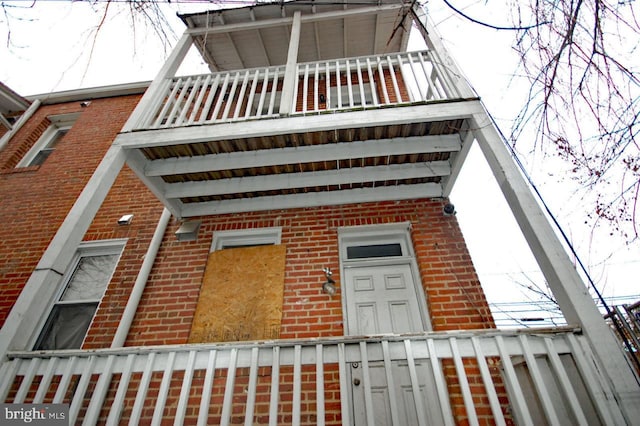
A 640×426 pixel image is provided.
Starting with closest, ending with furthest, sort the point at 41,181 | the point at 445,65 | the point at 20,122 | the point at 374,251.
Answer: the point at 445,65
the point at 374,251
the point at 41,181
the point at 20,122

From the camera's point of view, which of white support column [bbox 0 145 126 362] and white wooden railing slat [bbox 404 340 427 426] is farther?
white support column [bbox 0 145 126 362]

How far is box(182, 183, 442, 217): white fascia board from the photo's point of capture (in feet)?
12.3

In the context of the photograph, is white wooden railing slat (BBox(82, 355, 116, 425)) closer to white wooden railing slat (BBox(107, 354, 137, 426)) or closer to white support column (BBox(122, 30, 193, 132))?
white wooden railing slat (BBox(107, 354, 137, 426))

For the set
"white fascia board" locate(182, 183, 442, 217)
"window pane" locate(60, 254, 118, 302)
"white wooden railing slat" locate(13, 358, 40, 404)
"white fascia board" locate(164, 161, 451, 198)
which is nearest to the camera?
"white wooden railing slat" locate(13, 358, 40, 404)

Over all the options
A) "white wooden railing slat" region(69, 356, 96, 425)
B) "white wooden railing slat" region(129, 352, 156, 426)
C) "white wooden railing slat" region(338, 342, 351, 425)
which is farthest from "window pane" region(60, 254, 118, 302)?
"white wooden railing slat" region(338, 342, 351, 425)

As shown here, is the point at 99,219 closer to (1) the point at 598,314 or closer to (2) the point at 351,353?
(2) the point at 351,353

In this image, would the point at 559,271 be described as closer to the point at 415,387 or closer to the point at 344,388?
the point at 415,387

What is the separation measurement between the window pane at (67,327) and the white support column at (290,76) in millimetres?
3448

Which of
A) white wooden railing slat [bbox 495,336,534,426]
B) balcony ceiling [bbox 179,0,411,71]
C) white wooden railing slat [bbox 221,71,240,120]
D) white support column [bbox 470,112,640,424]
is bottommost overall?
white wooden railing slat [bbox 495,336,534,426]

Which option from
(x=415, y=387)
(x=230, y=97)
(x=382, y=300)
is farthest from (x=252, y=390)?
(x=230, y=97)

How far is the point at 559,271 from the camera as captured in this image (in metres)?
1.88

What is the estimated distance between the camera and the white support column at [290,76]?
295 centimetres

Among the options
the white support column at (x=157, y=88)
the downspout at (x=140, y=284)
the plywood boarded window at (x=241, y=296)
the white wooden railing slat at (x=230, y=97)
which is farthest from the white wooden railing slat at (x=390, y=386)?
the white support column at (x=157, y=88)

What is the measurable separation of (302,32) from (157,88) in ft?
9.30
